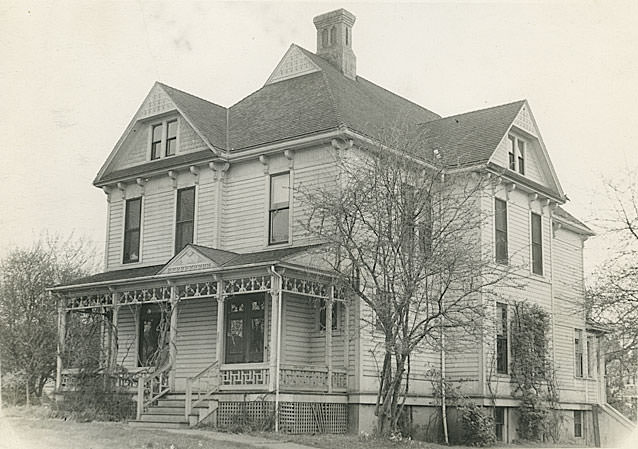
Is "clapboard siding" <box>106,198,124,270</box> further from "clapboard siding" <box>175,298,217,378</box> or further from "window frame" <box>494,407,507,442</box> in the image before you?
"window frame" <box>494,407,507,442</box>

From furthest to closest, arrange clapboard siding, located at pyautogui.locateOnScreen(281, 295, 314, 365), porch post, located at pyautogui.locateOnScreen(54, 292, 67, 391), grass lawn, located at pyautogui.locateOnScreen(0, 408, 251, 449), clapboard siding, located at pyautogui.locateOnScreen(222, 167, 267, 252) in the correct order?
porch post, located at pyautogui.locateOnScreen(54, 292, 67, 391) < clapboard siding, located at pyautogui.locateOnScreen(222, 167, 267, 252) < clapboard siding, located at pyautogui.locateOnScreen(281, 295, 314, 365) < grass lawn, located at pyautogui.locateOnScreen(0, 408, 251, 449)

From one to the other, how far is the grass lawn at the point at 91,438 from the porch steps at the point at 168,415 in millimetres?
Answer: 1061

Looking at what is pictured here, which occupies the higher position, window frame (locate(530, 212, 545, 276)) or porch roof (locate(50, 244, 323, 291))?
window frame (locate(530, 212, 545, 276))

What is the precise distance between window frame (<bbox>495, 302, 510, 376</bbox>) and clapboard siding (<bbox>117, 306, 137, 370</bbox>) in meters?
11.4

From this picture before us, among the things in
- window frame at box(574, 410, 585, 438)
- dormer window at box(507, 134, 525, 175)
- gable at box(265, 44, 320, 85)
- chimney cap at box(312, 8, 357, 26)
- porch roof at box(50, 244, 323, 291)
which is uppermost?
chimney cap at box(312, 8, 357, 26)

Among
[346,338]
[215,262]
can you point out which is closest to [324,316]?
[346,338]

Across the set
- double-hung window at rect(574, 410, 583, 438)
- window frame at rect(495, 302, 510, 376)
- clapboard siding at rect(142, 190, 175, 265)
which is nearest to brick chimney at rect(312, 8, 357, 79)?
Answer: clapboard siding at rect(142, 190, 175, 265)

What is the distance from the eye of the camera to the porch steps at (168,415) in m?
21.8

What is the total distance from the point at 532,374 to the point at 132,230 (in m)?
13.9

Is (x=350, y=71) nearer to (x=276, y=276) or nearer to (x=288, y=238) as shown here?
(x=288, y=238)

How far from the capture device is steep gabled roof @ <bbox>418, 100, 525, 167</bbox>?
27500 millimetres

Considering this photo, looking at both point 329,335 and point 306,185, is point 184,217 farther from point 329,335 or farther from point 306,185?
point 329,335

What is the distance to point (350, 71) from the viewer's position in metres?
31.5

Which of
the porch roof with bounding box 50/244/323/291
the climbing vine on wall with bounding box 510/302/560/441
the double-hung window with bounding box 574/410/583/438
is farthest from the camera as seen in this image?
the double-hung window with bounding box 574/410/583/438
